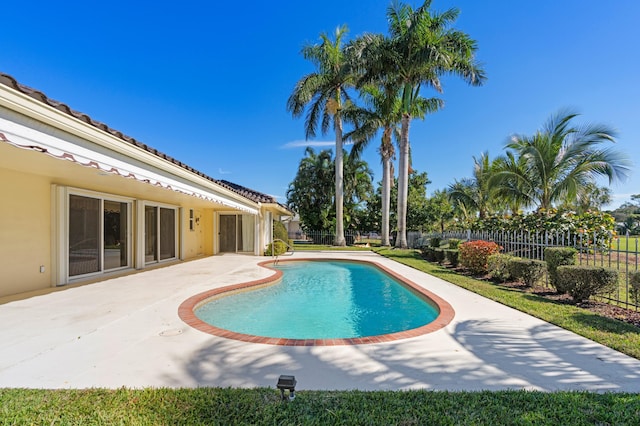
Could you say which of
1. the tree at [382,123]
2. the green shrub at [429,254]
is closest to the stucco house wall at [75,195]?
the green shrub at [429,254]

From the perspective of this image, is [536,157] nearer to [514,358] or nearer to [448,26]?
[448,26]

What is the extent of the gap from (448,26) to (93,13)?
21.5 metres

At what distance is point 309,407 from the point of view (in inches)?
128

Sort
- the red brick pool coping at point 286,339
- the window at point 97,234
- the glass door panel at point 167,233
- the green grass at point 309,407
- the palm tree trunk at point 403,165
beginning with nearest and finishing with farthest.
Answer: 1. the green grass at point 309,407
2. the red brick pool coping at point 286,339
3. the window at point 97,234
4. the glass door panel at point 167,233
5. the palm tree trunk at point 403,165

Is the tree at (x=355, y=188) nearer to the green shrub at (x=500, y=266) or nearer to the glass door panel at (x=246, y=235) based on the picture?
the glass door panel at (x=246, y=235)

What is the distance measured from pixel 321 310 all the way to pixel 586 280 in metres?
7.04

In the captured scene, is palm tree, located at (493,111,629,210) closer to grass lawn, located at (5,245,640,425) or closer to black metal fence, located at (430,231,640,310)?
black metal fence, located at (430,231,640,310)

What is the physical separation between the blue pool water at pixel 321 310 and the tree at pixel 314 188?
74.2 ft

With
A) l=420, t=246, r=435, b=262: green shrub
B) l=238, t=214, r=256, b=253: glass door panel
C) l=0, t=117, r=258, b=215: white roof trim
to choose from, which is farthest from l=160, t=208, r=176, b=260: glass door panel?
l=420, t=246, r=435, b=262: green shrub

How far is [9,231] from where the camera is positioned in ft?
27.1

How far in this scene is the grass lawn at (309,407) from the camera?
3051 mm

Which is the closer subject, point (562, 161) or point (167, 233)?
point (562, 161)

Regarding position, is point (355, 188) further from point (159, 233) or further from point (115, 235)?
point (115, 235)

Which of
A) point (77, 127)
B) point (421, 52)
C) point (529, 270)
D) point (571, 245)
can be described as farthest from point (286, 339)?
point (421, 52)
